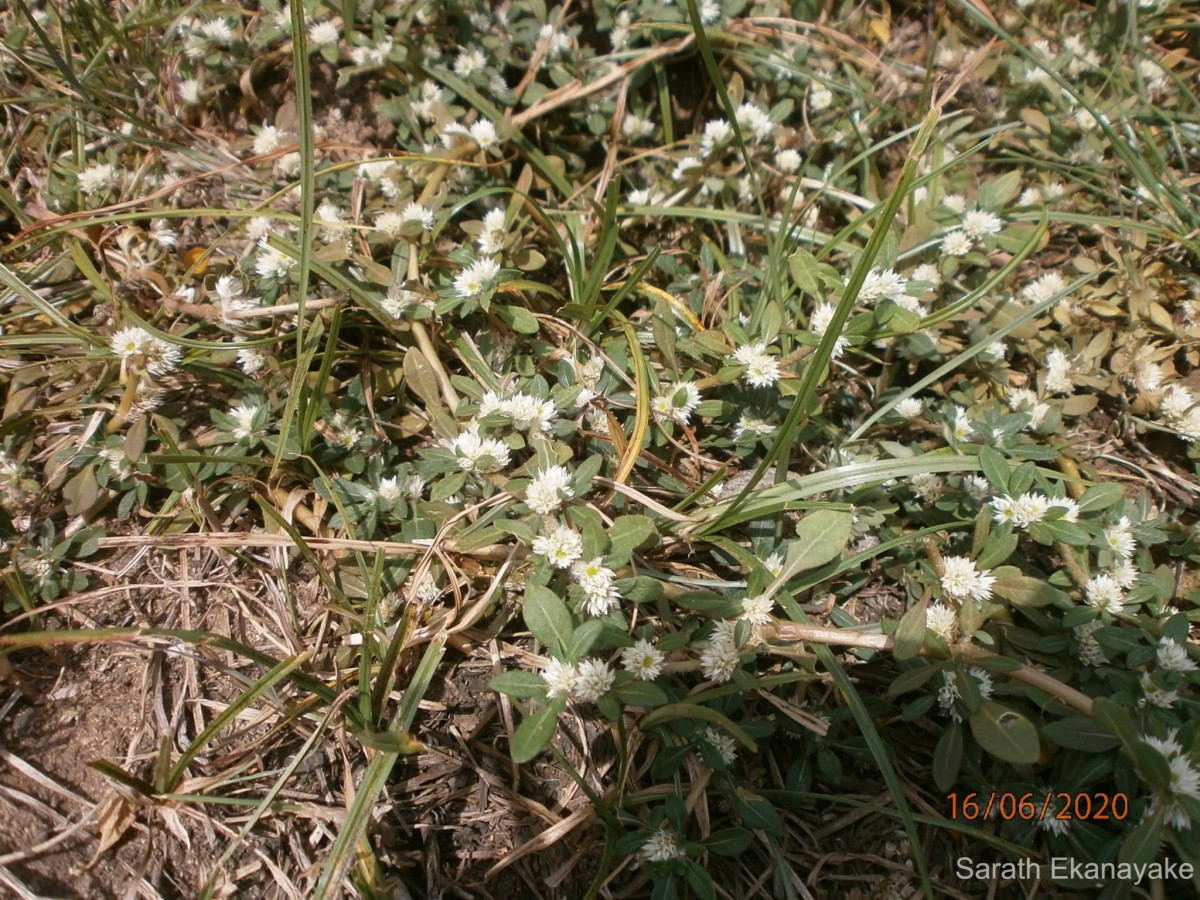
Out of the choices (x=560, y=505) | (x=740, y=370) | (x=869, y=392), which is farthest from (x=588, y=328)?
(x=869, y=392)

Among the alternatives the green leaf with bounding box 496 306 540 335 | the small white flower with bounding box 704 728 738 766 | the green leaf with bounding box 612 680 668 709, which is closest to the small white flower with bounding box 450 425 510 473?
the green leaf with bounding box 496 306 540 335

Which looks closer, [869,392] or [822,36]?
[869,392]

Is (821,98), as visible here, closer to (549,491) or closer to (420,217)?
(420,217)

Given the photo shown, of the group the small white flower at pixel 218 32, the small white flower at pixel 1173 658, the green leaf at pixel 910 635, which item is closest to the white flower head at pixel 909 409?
the green leaf at pixel 910 635

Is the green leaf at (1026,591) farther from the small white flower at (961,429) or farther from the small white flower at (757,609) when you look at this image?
the small white flower at (757,609)

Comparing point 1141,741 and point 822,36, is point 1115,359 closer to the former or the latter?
point 1141,741

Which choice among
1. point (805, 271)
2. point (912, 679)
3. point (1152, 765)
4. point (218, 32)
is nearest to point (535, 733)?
point (912, 679)

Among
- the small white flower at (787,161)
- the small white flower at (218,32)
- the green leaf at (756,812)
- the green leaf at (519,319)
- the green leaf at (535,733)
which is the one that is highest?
the small white flower at (218,32)
